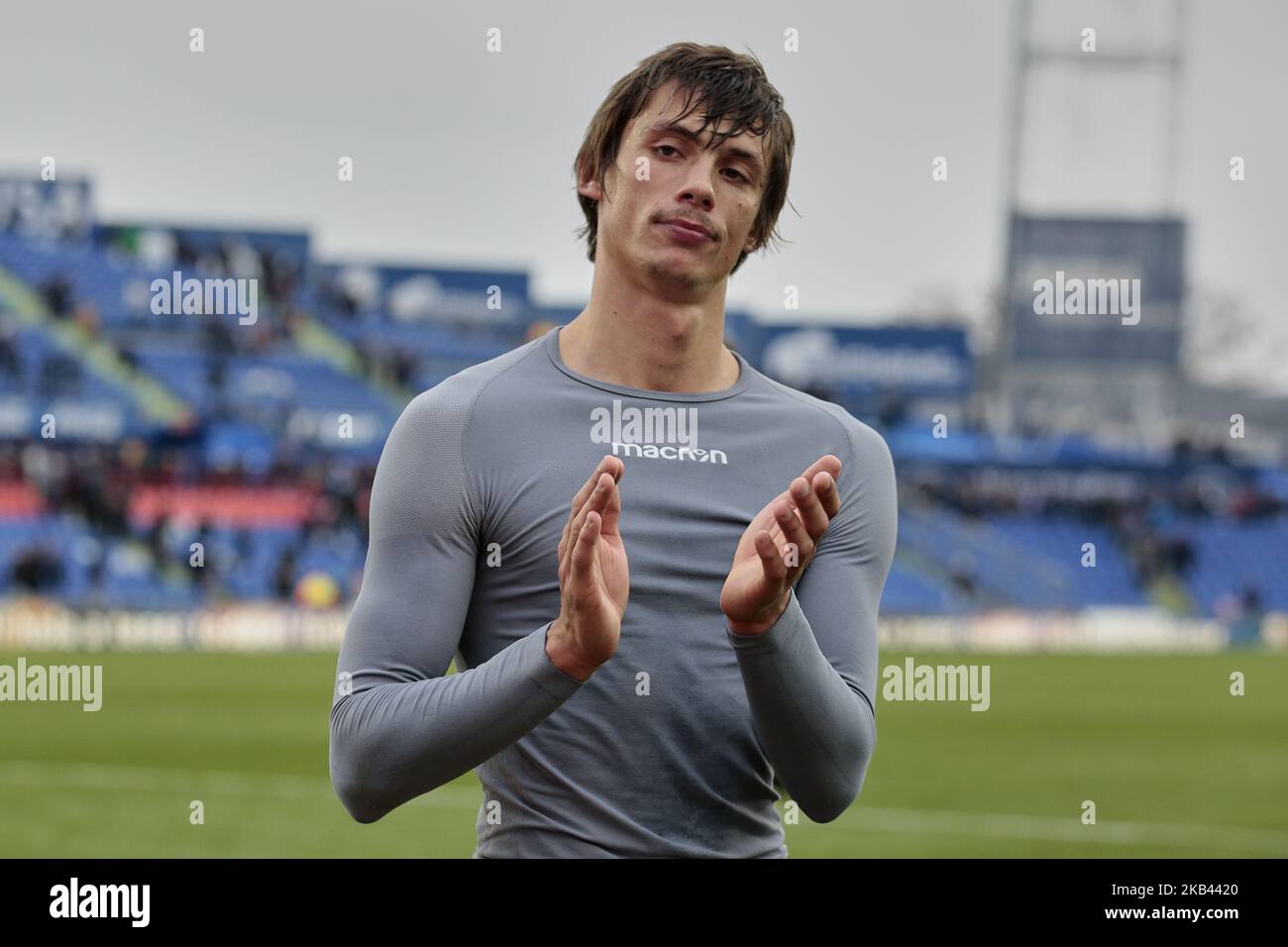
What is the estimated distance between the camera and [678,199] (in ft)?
9.28

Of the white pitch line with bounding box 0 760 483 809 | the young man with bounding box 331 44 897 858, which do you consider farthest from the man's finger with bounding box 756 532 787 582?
the white pitch line with bounding box 0 760 483 809

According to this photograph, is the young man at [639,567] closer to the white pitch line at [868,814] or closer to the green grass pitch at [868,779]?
the green grass pitch at [868,779]

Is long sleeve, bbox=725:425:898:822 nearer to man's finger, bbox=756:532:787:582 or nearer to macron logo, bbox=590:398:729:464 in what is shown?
man's finger, bbox=756:532:787:582

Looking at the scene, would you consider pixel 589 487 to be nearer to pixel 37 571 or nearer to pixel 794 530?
pixel 794 530

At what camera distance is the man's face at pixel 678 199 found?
112 inches

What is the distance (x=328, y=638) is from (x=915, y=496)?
14.8m

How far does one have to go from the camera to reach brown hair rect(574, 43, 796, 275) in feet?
9.48

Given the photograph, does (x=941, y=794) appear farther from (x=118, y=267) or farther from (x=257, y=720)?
(x=118, y=267)

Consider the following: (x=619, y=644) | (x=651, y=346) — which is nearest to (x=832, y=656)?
(x=619, y=644)
